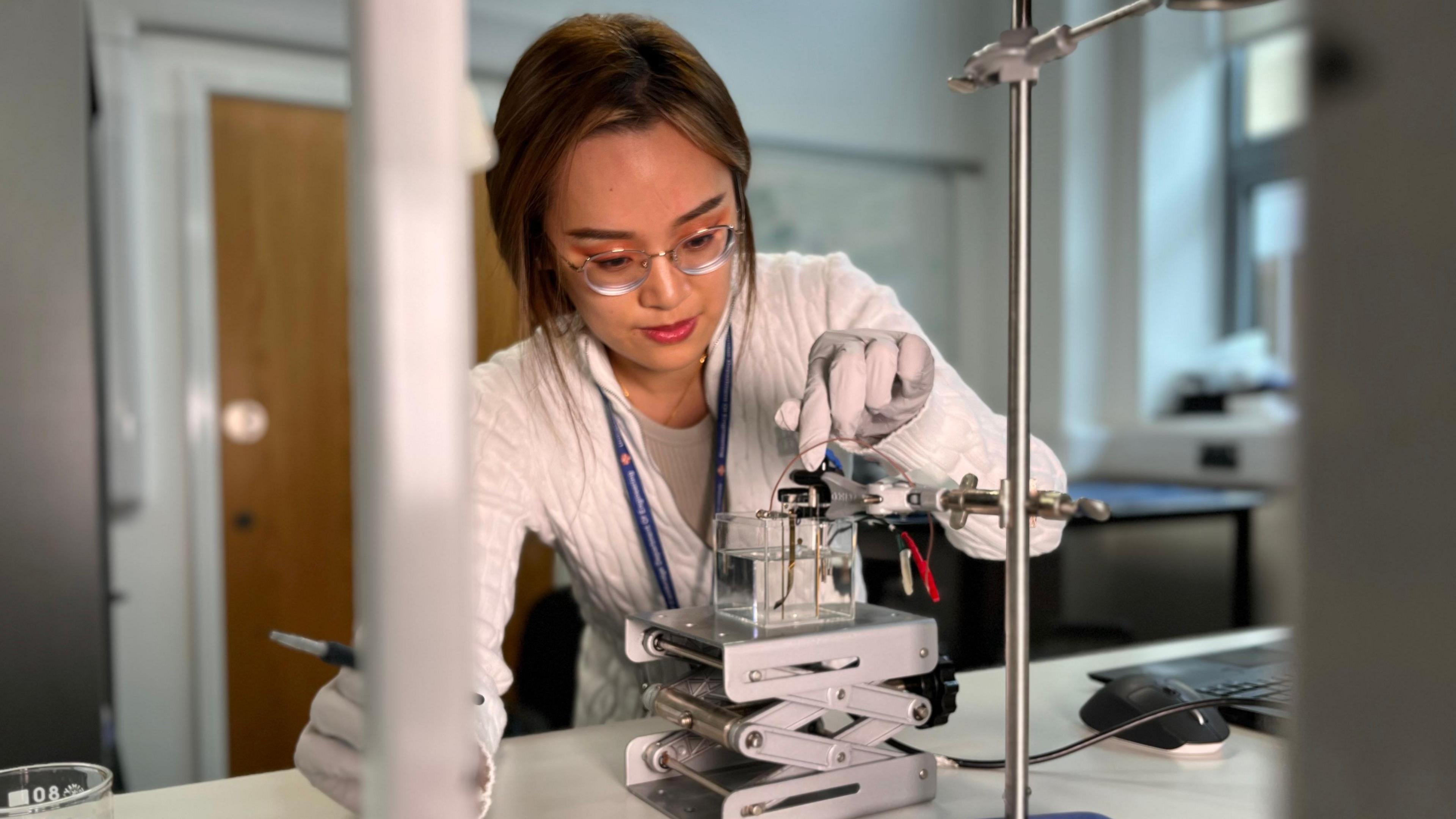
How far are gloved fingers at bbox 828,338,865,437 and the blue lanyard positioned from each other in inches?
16.3

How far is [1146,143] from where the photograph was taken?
3414mm

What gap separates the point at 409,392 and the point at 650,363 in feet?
2.96

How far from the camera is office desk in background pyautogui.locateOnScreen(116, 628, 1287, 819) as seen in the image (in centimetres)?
83

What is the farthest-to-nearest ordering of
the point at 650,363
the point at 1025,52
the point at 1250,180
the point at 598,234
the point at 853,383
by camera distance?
the point at 1250,180 < the point at 650,363 < the point at 598,234 < the point at 853,383 < the point at 1025,52

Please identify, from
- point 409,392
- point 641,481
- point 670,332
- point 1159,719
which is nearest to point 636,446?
point 641,481

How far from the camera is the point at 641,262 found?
1090 mm

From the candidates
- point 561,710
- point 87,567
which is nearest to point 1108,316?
point 561,710

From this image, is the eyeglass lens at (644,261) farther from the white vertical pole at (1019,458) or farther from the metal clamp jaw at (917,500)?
the white vertical pole at (1019,458)

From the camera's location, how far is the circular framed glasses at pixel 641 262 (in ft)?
3.56

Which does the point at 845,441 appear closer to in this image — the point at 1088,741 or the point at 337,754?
the point at 1088,741

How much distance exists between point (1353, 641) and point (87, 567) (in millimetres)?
1520

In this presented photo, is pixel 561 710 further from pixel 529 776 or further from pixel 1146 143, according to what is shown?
pixel 1146 143

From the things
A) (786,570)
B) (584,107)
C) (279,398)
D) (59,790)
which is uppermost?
(584,107)

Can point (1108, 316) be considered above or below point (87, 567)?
above
